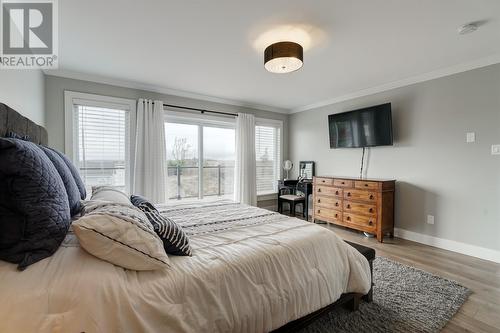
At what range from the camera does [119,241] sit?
1051 millimetres

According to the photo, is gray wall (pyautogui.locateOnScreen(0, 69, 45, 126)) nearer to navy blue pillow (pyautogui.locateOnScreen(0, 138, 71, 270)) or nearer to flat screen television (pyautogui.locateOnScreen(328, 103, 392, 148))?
navy blue pillow (pyautogui.locateOnScreen(0, 138, 71, 270))

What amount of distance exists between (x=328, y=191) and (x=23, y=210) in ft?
13.2

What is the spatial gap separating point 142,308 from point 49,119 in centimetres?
346

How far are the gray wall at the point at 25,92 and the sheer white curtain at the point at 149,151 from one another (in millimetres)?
1154

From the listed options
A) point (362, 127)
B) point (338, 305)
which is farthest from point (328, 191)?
point (338, 305)

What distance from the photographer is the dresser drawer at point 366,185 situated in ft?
11.5

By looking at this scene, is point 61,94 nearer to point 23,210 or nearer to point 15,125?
point 15,125

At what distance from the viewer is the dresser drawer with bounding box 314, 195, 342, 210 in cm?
406

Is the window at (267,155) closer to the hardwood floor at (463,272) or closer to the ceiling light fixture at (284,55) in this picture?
the hardwood floor at (463,272)

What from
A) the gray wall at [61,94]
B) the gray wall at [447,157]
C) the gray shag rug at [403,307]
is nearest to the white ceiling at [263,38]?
the gray wall at [61,94]

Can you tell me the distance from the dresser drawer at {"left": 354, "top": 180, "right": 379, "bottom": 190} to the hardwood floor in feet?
2.67

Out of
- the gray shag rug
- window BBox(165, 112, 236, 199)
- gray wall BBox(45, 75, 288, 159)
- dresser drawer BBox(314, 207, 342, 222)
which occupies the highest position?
gray wall BBox(45, 75, 288, 159)

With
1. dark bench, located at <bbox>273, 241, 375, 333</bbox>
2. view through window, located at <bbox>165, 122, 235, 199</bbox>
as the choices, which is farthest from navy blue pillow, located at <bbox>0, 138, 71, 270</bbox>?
view through window, located at <bbox>165, 122, 235, 199</bbox>

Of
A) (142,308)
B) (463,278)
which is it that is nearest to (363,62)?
(463,278)
